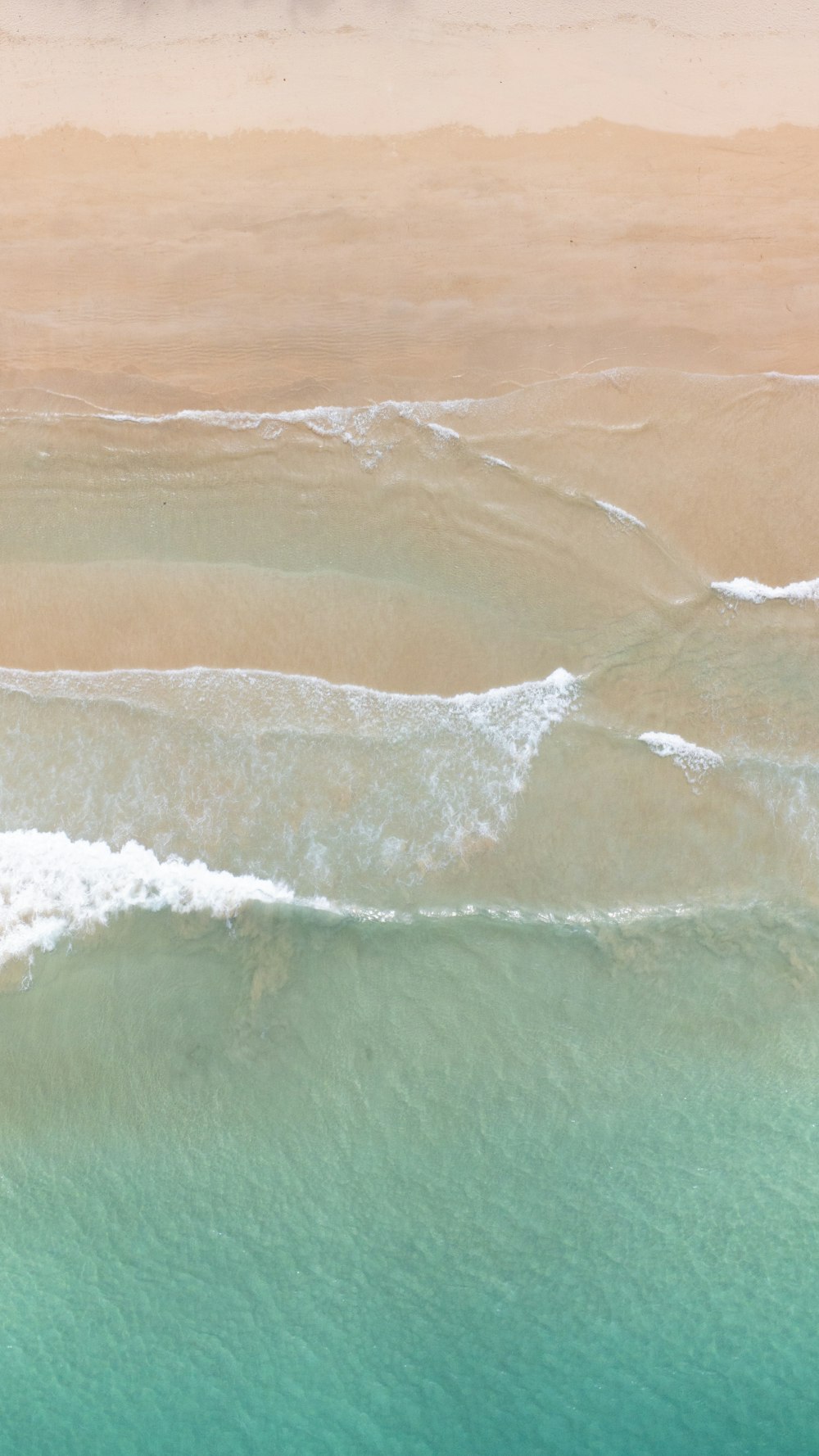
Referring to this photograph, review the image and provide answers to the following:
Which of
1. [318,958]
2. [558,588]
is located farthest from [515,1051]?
[558,588]

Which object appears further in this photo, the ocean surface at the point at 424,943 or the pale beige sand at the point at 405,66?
the pale beige sand at the point at 405,66

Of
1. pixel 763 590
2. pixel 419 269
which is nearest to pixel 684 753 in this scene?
pixel 763 590

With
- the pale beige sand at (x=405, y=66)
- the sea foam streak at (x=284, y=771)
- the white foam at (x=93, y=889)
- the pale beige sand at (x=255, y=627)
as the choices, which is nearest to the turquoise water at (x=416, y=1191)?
the white foam at (x=93, y=889)

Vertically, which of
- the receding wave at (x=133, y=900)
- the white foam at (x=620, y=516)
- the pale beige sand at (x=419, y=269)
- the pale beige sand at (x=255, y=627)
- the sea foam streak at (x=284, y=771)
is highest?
the pale beige sand at (x=419, y=269)

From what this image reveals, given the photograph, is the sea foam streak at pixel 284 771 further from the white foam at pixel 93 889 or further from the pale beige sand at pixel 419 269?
the pale beige sand at pixel 419 269

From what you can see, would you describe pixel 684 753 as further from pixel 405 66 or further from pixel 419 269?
pixel 405 66

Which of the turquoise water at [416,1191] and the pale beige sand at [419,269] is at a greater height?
the pale beige sand at [419,269]

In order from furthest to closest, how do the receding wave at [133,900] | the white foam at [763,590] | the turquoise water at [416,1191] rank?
the white foam at [763,590] → the receding wave at [133,900] → the turquoise water at [416,1191]

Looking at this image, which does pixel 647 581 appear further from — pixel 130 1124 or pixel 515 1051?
pixel 130 1124
